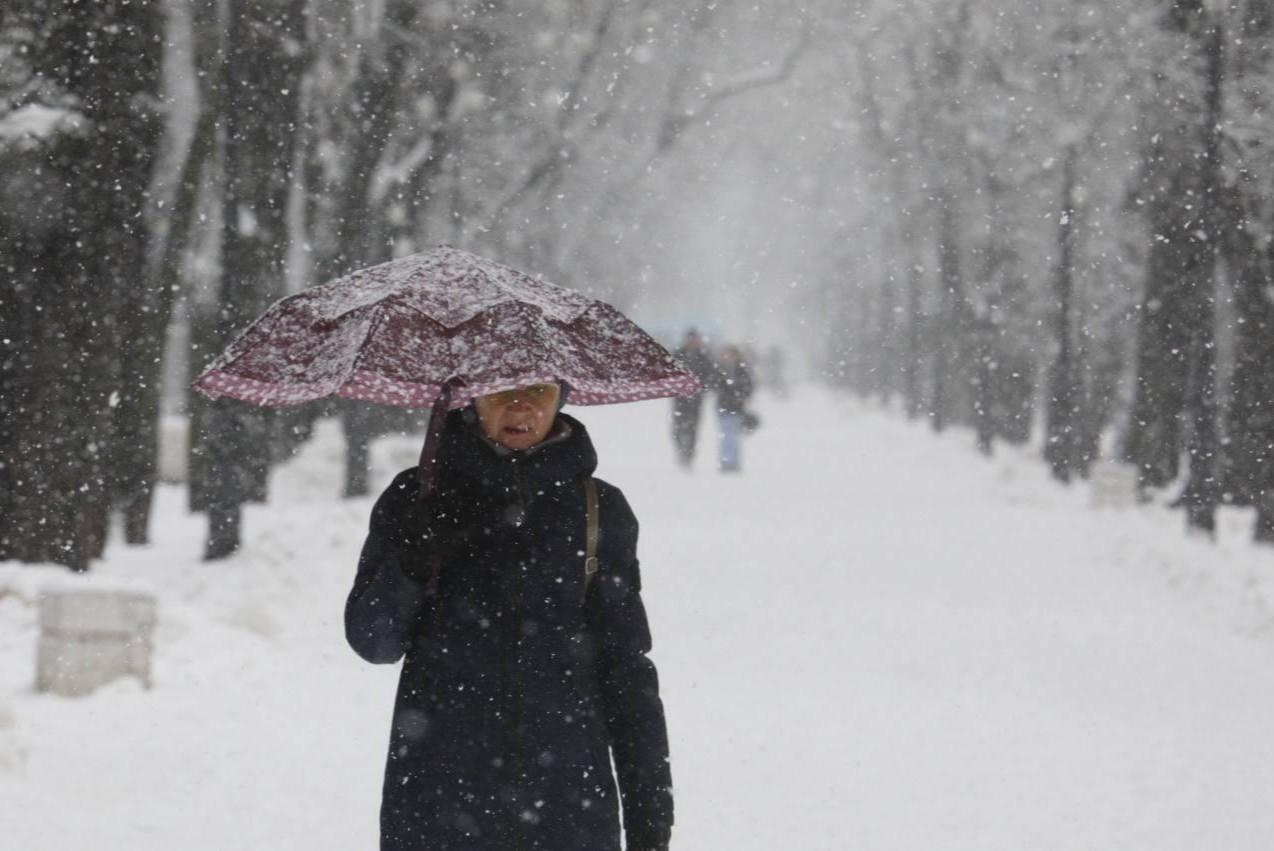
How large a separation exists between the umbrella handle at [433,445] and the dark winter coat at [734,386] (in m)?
21.2

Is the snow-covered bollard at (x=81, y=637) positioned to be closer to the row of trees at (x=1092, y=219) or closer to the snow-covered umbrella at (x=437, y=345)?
the snow-covered umbrella at (x=437, y=345)

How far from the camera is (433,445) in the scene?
3.40 metres

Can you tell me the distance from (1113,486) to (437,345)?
19572 mm

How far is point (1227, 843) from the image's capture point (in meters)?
7.10

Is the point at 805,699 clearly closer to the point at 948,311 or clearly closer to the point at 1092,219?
the point at 1092,219

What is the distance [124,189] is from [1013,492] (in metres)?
15.8

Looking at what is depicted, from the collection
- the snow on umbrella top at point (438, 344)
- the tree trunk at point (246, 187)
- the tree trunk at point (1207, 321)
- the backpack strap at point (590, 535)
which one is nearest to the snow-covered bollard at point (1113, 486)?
the tree trunk at point (1207, 321)

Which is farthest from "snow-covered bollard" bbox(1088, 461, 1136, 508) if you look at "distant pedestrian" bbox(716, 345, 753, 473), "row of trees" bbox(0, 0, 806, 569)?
"row of trees" bbox(0, 0, 806, 569)

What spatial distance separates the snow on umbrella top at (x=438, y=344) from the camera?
3.46 m

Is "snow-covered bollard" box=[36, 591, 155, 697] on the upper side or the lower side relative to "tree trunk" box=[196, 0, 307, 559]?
lower

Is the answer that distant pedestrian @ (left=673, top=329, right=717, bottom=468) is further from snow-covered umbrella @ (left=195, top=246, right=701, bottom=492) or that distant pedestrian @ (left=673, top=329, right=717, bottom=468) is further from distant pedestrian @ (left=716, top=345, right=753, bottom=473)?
snow-covered umbrella @ (left=195, top=246, right=701, bottom=492)

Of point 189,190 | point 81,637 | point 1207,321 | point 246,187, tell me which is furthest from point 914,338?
point 81,637

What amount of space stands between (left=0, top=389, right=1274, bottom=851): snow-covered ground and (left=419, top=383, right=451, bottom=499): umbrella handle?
375cm

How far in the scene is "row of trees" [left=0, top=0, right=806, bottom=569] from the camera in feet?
38.5
